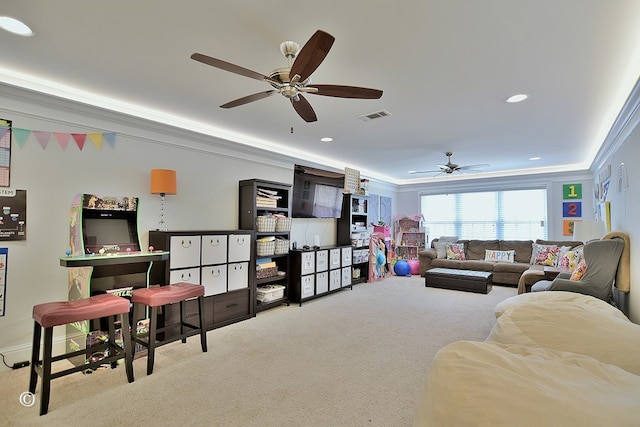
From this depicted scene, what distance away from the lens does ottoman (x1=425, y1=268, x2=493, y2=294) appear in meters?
5.79

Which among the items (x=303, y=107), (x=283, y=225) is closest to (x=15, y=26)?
(x=303, y=107)

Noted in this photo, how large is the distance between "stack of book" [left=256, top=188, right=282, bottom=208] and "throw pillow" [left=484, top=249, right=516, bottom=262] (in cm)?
500

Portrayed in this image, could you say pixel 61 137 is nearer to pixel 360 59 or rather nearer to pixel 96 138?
pixel 96 138

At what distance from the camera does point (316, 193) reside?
572cm

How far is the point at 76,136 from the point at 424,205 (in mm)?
7619

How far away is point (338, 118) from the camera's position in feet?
12.4

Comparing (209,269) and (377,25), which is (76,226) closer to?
(209,269)

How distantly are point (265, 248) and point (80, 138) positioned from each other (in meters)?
2.43

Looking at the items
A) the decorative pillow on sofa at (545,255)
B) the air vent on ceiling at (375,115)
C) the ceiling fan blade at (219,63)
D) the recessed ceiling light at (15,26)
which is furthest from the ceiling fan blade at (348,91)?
the decorative pillow on sofa at (545,255)

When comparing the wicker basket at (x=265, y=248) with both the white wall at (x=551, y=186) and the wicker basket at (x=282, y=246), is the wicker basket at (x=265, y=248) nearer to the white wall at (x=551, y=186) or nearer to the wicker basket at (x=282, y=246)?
the wicker basket at (x=282, y=246)

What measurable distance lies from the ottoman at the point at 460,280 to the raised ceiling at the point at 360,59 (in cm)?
272

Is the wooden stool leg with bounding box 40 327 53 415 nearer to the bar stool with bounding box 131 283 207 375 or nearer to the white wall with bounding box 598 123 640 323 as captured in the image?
the bar stool with bounding box 131 283 207 375

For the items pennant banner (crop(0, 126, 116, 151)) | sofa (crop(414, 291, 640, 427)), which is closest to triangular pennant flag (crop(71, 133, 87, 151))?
pennant banner (crop(0, 126, 116, 151))

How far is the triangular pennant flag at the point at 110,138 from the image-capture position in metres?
3.39
